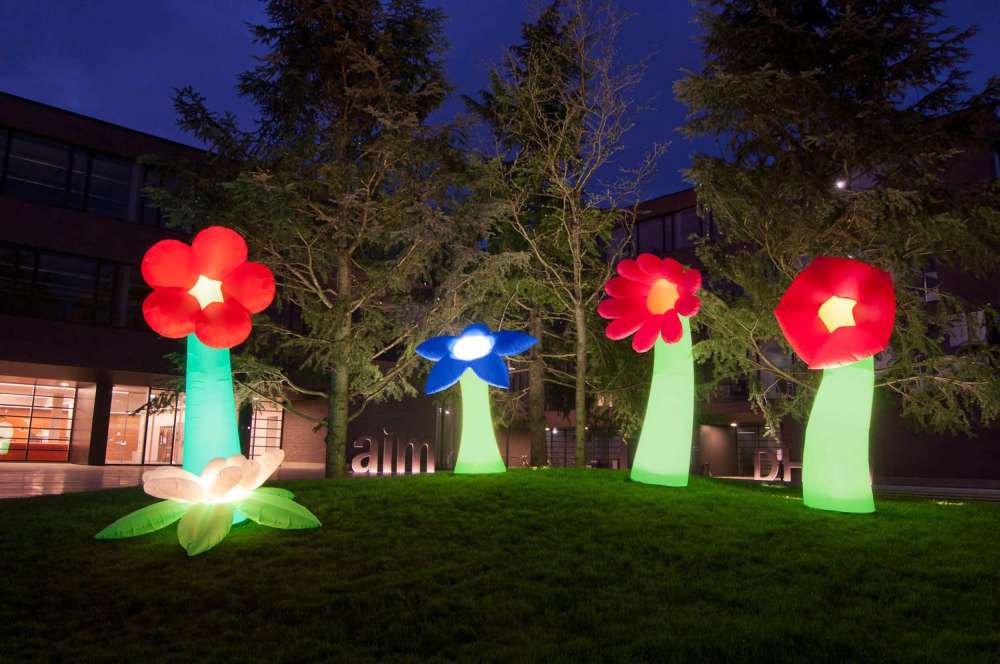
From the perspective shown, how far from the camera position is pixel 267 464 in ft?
30.6

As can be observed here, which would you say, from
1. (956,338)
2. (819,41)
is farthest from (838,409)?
(956,338)

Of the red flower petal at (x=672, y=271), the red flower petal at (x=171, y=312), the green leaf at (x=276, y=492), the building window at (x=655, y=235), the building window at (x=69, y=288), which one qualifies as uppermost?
the building window at (x=655, y=235)

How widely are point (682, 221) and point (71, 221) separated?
89.2 ft

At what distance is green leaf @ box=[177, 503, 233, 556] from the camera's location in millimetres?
8094

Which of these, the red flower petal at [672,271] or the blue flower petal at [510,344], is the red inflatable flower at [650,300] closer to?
the red flower petal at [672,271]

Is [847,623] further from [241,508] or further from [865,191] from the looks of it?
[865,191]

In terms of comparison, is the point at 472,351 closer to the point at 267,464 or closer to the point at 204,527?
the point at 267,464

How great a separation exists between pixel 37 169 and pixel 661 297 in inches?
870

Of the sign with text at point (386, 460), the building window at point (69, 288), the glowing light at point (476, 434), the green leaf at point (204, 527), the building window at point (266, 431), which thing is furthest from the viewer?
the building window at point (266, 431)

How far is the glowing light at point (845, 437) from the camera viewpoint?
406 inches

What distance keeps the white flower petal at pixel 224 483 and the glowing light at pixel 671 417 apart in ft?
20.5

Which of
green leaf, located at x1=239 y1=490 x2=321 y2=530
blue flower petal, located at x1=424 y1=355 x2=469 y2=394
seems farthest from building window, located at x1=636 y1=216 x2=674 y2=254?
green leaf, located at x1=239 y1=490 x2=321 y2=530

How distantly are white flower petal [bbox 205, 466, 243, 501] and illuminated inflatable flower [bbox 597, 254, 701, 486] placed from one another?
20.9 ft

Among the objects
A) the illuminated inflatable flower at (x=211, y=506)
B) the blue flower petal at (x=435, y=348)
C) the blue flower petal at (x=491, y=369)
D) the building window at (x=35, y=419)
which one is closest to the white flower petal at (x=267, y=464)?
the illuminated inflatable flower at (x=211, y=506)
